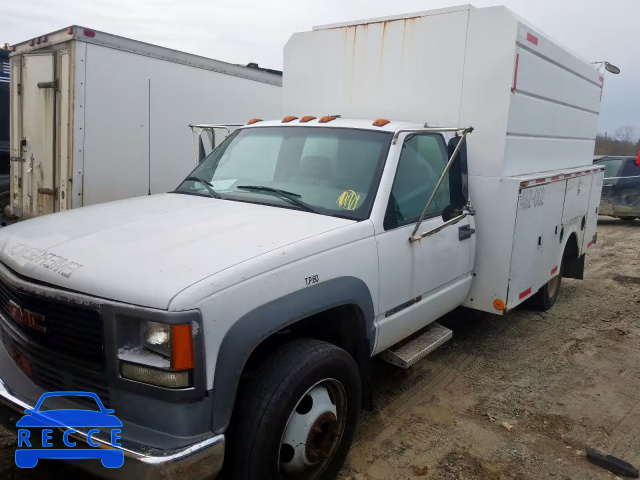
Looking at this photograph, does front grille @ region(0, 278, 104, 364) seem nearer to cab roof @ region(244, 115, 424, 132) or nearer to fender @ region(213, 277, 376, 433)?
fender @ region(213, 277, 376, 433)

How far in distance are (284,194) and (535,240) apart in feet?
8.87

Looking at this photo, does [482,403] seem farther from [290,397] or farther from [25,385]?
[25,385]

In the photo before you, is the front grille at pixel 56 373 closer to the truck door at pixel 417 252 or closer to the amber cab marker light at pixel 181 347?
the amber cab marker light at pixel 181 347

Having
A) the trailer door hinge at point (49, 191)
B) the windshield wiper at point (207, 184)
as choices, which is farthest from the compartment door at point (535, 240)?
the trailer door hinge at point (49, 191)

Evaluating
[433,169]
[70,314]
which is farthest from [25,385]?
[433,169]

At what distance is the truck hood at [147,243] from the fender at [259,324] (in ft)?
0.88

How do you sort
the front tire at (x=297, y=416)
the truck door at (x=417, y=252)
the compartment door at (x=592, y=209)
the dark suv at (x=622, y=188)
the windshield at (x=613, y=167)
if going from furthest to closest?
the windshield at (x=613, y=167) < the dark suv at (x=622, y=188) < the compartment door at (x=592, y=209) < the truck door at (x=417, y=252) < the front tire at (x=297, y=416)

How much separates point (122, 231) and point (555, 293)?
17.5 ft

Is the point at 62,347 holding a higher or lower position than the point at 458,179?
lower


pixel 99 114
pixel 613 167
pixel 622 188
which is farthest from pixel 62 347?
pixel 613 167

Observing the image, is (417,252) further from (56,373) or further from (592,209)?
(592,209)

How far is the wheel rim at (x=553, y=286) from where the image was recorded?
6348mm

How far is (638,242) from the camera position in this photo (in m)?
11.0

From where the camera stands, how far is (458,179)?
14.3 ft
